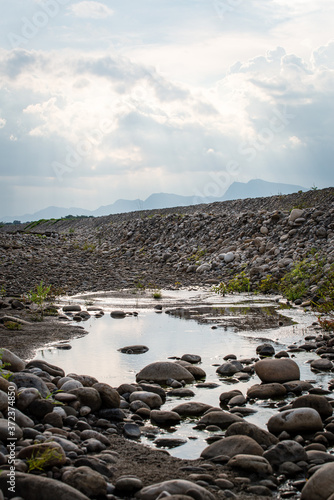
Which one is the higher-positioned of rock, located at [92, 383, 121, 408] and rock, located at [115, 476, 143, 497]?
rock, located at [92, 383, 121, 408]

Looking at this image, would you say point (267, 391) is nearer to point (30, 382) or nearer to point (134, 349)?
point (30, 382)

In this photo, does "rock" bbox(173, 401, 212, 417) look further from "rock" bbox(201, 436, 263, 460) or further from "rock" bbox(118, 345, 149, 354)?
"rock" bbox(118, 345, 149, 354)

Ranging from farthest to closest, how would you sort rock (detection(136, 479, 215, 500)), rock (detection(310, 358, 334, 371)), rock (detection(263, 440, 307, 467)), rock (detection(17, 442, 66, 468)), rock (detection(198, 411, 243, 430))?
rock (detection(310, 358, 334, 371)) → rock (detection(198, 411, 243, 430)) → rock (detection(263, 440, 307, 467)) → rock (detection(17, 442, 66, 468)) → rock (detection(136, 479, 215, 500))

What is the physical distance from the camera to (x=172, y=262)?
1956cm

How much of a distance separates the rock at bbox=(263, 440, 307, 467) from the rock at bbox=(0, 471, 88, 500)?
1494 millimetres

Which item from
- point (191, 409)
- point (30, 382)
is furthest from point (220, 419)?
point (30, 382)

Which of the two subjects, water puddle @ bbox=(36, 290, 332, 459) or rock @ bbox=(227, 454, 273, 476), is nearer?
rock @ bbox=(227, 454, 273, 476)

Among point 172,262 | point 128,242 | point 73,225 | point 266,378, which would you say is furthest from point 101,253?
point 73,225

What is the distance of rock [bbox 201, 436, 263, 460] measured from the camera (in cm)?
391

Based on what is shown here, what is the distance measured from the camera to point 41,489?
9.89 ft

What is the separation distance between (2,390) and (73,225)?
43.1m

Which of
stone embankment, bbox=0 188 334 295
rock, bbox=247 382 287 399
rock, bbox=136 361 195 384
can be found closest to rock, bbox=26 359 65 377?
rock, bbox=136 361 195 384

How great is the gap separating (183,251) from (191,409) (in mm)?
15399

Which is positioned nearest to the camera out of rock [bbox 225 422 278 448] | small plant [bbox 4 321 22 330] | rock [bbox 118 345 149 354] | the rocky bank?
the rocky bank
